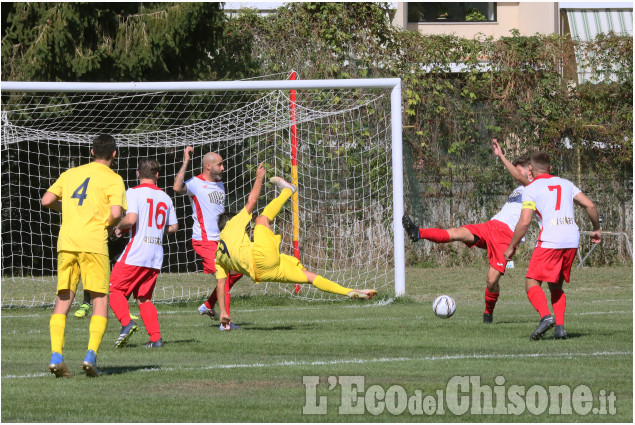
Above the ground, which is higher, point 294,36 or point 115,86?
point 294,36

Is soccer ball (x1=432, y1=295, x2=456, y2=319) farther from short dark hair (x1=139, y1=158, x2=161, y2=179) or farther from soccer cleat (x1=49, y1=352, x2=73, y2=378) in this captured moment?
soccer cleat (x1=49, y1=352, x2=73, y2=378)

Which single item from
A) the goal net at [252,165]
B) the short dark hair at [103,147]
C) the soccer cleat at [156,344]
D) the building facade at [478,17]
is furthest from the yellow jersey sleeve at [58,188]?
the building facade at [478,17]

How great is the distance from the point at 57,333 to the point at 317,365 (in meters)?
1.99

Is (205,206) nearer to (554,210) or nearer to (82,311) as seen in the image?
(82,311)

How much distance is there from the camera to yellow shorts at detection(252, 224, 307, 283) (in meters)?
10.4

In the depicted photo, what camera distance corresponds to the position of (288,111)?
52.9ft

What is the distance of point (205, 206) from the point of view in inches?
485

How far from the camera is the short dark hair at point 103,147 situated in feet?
26.0

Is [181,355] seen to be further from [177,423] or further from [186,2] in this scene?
[186,2]

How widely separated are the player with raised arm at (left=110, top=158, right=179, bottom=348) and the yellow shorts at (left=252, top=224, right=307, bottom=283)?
3.15ft

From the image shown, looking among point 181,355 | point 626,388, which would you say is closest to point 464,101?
point 181,355

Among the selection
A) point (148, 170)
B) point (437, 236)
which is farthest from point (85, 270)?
point (437, 236)

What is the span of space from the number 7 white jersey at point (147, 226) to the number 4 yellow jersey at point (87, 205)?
2103 mm

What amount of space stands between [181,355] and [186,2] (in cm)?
1071
